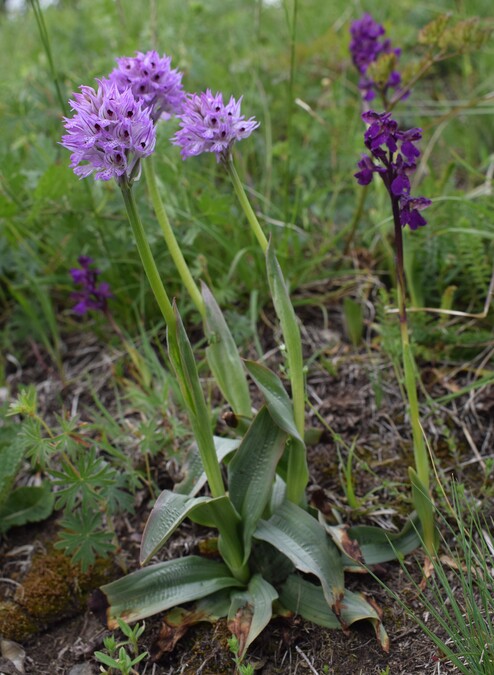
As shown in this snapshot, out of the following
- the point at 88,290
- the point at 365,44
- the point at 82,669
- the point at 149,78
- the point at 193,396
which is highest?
the point at 365,44

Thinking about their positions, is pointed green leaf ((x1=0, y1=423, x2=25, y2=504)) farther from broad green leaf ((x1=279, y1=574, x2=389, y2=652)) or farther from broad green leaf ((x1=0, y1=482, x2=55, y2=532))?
broad green leaf ((x1=279, y1=574, x2=389, y2=652))

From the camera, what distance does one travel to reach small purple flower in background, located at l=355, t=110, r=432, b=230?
60.6 inches

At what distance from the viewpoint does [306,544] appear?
167 cm

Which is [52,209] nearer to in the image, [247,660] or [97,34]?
[247,660]

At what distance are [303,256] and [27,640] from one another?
1794 mm

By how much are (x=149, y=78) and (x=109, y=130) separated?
43 cm

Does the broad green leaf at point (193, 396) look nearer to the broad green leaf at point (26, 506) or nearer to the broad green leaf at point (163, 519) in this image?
the broad green leaf at point (163, 519)

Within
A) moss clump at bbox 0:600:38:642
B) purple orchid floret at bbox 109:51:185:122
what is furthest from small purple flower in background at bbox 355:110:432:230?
moss clump at bbox 0:600:38:642

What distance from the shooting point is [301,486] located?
177 cm

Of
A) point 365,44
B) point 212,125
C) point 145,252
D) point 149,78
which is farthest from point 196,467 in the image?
point 365,44

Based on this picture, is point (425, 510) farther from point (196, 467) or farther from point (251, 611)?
point (196, 467)

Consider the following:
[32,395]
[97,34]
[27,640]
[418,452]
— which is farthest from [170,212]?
[97,34]

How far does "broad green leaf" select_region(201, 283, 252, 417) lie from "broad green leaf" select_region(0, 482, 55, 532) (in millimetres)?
693

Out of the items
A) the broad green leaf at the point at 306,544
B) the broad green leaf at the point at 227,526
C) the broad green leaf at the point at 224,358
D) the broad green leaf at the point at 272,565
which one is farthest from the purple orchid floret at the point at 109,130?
the broad green leaf at the point at 272,565
